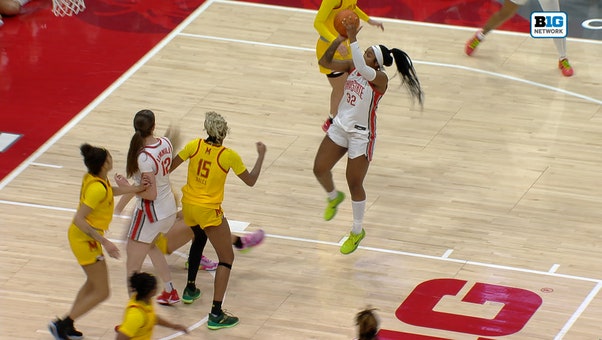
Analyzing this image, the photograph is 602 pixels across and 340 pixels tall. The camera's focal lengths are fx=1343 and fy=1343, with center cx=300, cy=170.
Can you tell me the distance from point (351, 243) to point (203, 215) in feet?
6.39

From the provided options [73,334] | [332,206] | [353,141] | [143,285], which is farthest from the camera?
[332,206]

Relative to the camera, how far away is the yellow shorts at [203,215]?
1150cm

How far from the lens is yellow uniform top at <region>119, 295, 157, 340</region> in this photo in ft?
32.6

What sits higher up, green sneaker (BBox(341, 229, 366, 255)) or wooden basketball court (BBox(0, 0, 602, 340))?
green sneaker (BBox(341, 229, 366, 255))

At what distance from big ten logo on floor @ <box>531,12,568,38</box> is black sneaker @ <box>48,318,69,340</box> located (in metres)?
8.47

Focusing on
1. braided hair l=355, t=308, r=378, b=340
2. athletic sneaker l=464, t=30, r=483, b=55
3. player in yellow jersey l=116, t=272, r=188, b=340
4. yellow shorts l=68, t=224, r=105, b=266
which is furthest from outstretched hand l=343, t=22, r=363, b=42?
athletic sneaker l=464, t=30, r=483, b=55

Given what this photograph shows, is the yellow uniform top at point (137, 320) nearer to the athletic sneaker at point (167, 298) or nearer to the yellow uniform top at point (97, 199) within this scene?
the yellow uniform top at point (97, 199)

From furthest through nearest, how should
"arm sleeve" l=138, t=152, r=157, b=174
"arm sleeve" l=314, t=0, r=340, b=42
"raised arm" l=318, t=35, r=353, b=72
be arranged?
1. "arm sleeve" l=314, t=0, r=340, b=42
2. "raised arm" l=318, t=35, r=353, b=72
3. "arm sleeve" l=138, t=152, r=157, b=174

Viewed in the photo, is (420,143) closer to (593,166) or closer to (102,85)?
(593,166)

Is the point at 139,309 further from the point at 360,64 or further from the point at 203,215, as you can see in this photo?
the point at 360,64

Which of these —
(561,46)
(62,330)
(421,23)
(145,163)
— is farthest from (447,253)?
(421,23)

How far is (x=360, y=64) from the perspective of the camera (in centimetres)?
1205

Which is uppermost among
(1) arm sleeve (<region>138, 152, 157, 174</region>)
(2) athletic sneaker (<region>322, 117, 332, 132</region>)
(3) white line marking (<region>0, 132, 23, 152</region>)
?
(1) arm sleeve (<region>138, 152, 157, 174</region>)

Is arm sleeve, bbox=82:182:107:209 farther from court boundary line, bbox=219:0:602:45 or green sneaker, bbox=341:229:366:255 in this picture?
court boundary line, bbox=219:0:602:45
